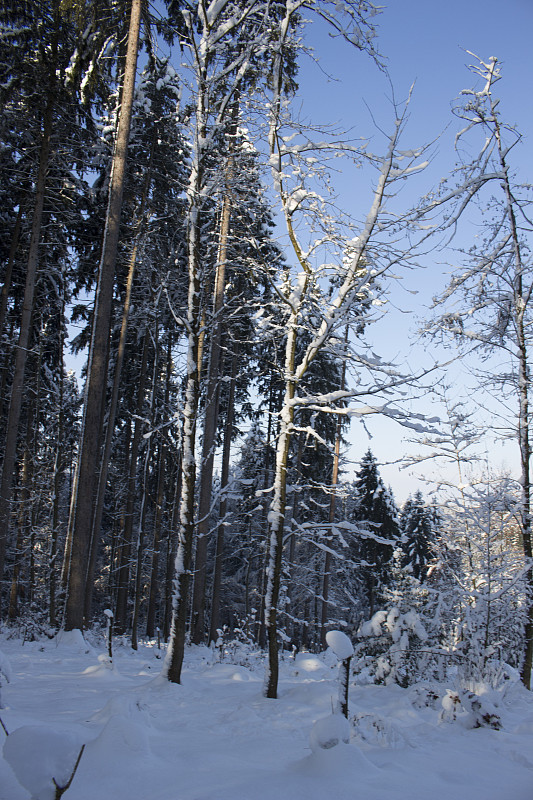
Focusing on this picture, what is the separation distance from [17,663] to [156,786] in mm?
5967

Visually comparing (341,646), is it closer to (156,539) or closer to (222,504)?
(222,504)

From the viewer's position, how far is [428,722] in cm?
551

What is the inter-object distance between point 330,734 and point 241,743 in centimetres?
123

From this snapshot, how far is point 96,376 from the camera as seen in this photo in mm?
10594

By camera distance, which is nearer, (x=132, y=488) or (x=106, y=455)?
(x=106, y=455)

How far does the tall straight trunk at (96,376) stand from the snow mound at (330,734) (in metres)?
7.93

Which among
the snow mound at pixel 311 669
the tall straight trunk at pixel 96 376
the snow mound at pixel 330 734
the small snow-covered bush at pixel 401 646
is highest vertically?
the tall straight trunk at pixel 96 376

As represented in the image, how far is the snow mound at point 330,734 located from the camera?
3520 millimetres

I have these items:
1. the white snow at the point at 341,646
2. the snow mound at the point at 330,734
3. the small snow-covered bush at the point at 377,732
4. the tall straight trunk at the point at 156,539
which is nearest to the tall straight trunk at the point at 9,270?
the tall straight trunk at the point at 156,539

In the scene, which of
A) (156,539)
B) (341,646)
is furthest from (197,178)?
(156,539)

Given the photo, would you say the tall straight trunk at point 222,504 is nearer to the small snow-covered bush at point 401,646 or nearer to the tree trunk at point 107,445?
the tree trunk at point 107,445

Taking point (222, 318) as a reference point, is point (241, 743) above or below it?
below

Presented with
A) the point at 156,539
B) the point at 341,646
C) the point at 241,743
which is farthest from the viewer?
the point at 156,539

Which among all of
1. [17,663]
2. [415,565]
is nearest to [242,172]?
[17,663]
